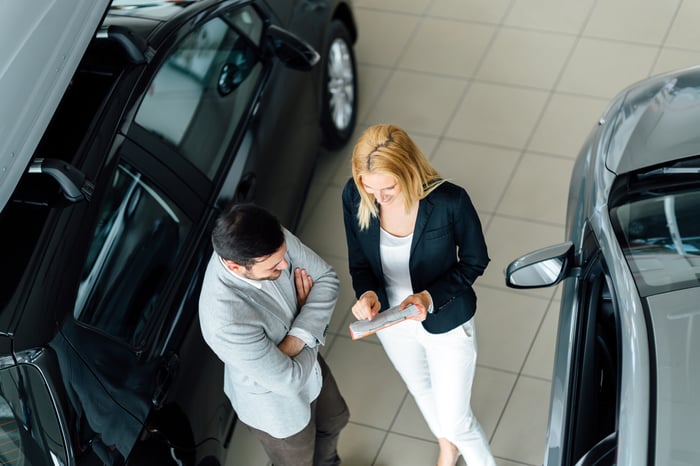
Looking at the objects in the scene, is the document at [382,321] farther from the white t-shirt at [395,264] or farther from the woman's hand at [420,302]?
the white t-shirt at [395,264]

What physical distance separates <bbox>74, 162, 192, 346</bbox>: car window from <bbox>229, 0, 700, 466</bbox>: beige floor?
672 millimetres

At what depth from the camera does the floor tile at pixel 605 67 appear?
535 centimetres

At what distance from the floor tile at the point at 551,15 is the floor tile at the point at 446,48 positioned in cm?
20

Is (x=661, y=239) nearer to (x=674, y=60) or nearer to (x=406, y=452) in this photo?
(x=406, y=452)

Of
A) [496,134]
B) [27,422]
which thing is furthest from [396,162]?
[496,134]

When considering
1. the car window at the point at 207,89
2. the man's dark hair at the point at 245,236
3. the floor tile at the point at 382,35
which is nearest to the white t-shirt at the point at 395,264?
the man's dark hair at the point at 245,236

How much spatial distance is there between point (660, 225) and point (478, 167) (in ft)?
7.15

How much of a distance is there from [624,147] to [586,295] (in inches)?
22.7

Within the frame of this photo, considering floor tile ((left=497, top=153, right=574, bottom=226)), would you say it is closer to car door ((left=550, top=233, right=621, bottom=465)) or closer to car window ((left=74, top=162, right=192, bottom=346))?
car door ((left=550, top=233, right=621, bottom=465))

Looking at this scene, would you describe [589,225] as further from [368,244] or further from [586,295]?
[368,244]

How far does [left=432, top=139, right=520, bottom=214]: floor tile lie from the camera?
495 cm

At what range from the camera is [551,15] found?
5883 millimetres

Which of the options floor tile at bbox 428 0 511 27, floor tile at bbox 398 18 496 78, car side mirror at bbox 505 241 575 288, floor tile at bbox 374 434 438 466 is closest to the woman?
car side mirror at bbox 505 241 575 288

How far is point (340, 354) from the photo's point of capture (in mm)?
4406
